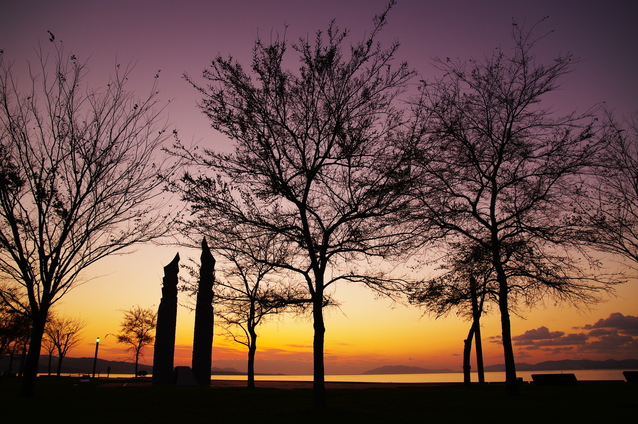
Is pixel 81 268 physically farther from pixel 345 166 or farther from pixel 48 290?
pixel 345 166

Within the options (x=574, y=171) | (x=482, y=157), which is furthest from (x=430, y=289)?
(x=574, y=171)

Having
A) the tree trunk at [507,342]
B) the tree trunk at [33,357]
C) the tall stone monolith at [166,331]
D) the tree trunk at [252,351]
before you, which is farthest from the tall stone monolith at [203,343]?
the tree trunk at [507,342]

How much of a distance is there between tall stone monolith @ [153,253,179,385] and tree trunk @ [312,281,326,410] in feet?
117

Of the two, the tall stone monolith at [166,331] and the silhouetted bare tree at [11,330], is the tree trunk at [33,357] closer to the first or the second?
the silhouetted bare tree at [11,330]

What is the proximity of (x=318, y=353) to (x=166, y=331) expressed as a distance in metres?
39.9

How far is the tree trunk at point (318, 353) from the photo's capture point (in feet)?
40.1

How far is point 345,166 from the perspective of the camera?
14.1 m

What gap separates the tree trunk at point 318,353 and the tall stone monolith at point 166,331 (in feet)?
117

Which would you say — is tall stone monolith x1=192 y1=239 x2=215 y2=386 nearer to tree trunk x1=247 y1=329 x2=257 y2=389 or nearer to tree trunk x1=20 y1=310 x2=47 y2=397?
tree trunk x1=247 y1=329 x2=257 y2=389

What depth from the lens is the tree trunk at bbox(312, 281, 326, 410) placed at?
12.2m

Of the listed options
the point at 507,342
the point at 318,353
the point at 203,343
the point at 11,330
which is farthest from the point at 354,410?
the point at 11,330

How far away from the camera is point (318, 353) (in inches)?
503

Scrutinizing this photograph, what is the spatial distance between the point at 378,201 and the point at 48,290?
46.8 ft

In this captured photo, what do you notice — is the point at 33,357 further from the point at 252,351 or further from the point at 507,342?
the point at 507,342
